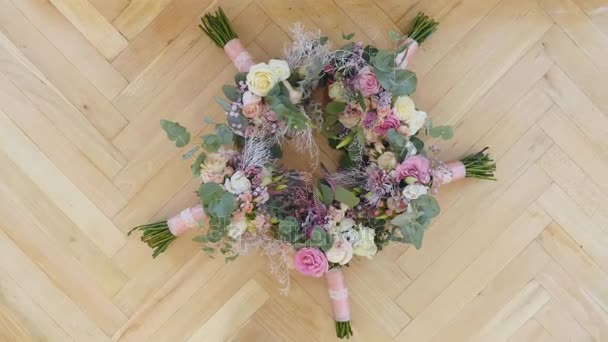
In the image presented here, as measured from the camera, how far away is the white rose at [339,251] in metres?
1.27

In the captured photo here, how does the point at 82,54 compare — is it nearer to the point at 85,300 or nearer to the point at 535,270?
the point at 85,300

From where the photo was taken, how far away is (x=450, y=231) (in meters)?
1.51

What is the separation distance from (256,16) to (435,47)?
0.52m

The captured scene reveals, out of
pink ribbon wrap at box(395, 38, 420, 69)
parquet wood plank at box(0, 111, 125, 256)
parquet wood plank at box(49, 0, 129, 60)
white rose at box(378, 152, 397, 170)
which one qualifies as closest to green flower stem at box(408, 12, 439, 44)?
pink ribbon wrap at box(395, 38, 420, 69)

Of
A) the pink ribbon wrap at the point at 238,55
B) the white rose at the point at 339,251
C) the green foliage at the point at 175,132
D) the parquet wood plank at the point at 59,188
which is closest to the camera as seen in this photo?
the green foliage at the point at 175,132

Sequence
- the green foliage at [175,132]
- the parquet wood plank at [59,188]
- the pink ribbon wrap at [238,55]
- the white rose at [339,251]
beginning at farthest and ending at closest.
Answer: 1. the parquet wood plank at [59,188]
2. the pink ribbon wrap at [238,55]
3. the white rose at [339,251]
4. the green foliage at [175,132]

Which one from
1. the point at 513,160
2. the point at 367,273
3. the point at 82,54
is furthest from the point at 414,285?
the point at 82,54

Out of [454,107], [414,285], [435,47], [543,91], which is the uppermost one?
[435,47]

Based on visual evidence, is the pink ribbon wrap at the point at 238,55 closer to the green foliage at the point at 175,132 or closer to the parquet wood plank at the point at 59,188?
the green foliage at the point at 175,132

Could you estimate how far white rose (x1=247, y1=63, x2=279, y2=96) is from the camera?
1.21 meters

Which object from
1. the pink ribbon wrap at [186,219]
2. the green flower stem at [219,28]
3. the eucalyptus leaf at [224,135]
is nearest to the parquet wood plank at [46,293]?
the pink ribbon wrap at [186,219]

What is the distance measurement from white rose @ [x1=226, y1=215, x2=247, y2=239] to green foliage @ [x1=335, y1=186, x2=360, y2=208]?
23 cm

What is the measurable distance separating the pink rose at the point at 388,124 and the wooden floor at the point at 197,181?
276mm

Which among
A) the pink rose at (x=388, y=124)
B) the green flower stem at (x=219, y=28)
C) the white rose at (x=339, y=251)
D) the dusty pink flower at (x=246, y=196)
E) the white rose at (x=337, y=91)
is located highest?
the green flower stem at (x=219, y=28)
